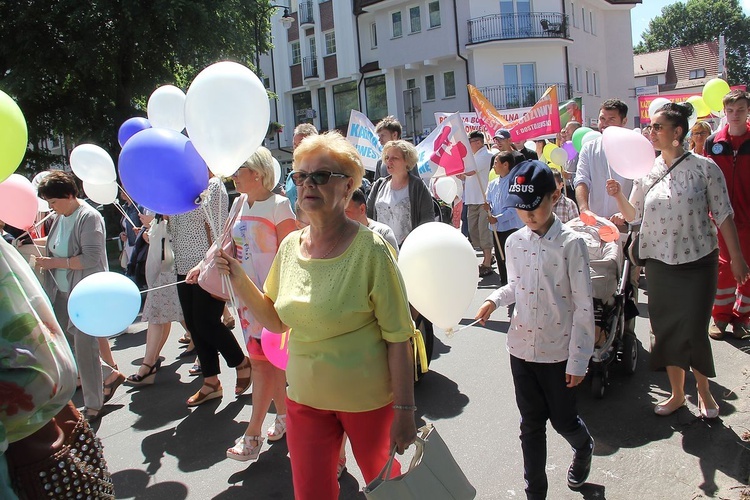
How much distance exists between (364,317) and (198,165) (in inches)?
58.5

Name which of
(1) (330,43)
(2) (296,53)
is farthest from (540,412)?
(2) (296,53)

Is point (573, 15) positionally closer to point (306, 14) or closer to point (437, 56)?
point (437, 56)

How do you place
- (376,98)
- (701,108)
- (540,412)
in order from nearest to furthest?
(540,412) < (701,108) < (376,98)

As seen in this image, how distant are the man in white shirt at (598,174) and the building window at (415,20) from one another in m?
28.0

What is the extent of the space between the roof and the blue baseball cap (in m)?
56.7

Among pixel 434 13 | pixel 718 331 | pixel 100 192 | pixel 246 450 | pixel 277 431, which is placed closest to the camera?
pixel 246 450

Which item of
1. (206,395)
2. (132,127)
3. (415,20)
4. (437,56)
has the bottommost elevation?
(206,395)

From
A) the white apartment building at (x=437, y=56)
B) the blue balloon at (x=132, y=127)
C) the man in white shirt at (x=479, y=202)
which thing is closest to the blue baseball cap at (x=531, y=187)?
the blue balloon at (x=132, y=127)

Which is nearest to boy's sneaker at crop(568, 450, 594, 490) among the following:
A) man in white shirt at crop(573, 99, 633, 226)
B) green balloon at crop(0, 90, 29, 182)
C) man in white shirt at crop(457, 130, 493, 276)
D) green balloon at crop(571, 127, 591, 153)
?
man in white shirt at crop(573, 99, 633, 226)

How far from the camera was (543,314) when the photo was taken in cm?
332

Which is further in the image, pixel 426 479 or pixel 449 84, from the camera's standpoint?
pixel 449 84

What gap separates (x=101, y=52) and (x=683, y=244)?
20.0 metres

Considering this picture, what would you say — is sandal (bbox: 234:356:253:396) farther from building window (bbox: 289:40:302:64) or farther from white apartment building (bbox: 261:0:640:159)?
building window (bbox: 289:40:302:64)

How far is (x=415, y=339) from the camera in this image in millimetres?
3148
